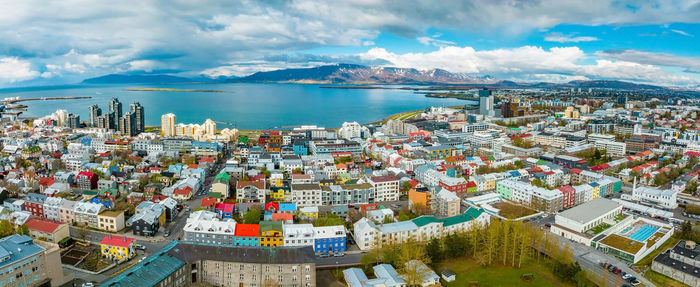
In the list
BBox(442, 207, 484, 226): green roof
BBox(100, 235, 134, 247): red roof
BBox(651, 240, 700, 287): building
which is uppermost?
BBox(442, 207, 484, 226): green roof

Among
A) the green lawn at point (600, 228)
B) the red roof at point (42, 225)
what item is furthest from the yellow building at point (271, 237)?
the green lawn at point (600, 228)

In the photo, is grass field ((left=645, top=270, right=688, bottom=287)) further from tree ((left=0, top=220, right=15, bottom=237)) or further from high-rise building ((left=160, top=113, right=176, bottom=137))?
high-rise building ((left=160, top=113, right=176, bottom=137))

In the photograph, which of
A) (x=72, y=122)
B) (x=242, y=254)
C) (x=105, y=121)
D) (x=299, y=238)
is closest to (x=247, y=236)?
(x=299, y=238)

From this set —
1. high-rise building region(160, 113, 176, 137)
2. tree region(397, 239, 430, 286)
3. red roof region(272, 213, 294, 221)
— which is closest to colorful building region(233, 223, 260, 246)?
red roof region(272, 213, 294, 221)

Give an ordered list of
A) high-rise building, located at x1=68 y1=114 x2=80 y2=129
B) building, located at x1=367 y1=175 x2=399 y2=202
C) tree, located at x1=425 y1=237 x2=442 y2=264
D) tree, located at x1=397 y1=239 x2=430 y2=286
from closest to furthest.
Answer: tree, located at x1=397 y1=239 x2=430 y2=286, tree, located at x1=425 y1=237 x2=442 y2=264, building, located at x1=367 y1=175 x2=399 y2=202, high-rise building, located at x1=68 y1=114 x2=80 y2=129

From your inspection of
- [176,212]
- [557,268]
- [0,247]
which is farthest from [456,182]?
[0,247]

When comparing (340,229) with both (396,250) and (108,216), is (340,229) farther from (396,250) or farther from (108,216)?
(108,216)

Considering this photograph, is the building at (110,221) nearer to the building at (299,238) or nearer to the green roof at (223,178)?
the green roof at (223,178)
